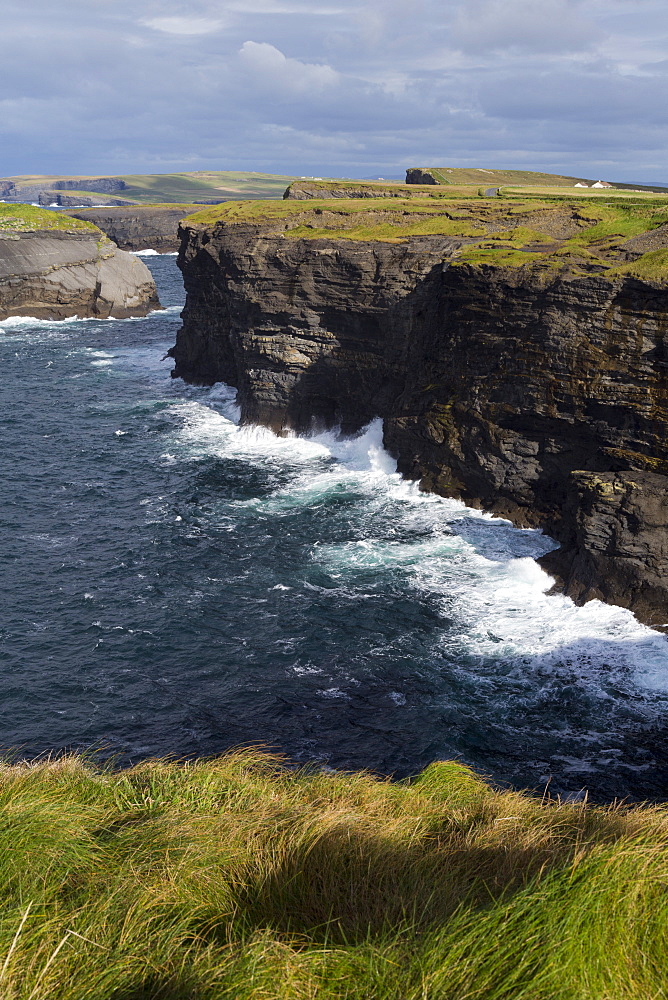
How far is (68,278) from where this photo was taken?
105625 mm

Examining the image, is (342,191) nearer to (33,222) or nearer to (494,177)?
(494,177)

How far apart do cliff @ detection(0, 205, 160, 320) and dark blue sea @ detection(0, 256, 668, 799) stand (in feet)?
197

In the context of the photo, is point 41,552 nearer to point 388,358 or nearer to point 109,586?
point 109,586

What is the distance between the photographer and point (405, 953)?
7156 mm

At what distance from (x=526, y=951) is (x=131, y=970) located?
375 cm

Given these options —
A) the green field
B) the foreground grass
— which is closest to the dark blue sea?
the foreground grass

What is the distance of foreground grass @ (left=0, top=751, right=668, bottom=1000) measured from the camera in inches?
271

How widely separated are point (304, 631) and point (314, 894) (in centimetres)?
2303

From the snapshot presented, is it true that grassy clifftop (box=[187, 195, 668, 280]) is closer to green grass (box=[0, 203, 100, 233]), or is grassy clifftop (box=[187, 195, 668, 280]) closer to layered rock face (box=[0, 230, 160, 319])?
layered rock face (box=[0, 230, 160, 319])

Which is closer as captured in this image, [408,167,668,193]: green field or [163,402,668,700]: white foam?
[163,402,668,700]: white foam

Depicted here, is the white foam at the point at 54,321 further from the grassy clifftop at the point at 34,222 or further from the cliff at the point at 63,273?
the grassy clifftop at the point at 34,222

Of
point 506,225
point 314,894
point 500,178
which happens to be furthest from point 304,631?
point 500,178

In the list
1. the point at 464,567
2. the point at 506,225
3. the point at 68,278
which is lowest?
the point at 464,567

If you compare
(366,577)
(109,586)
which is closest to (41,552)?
(109,586)
